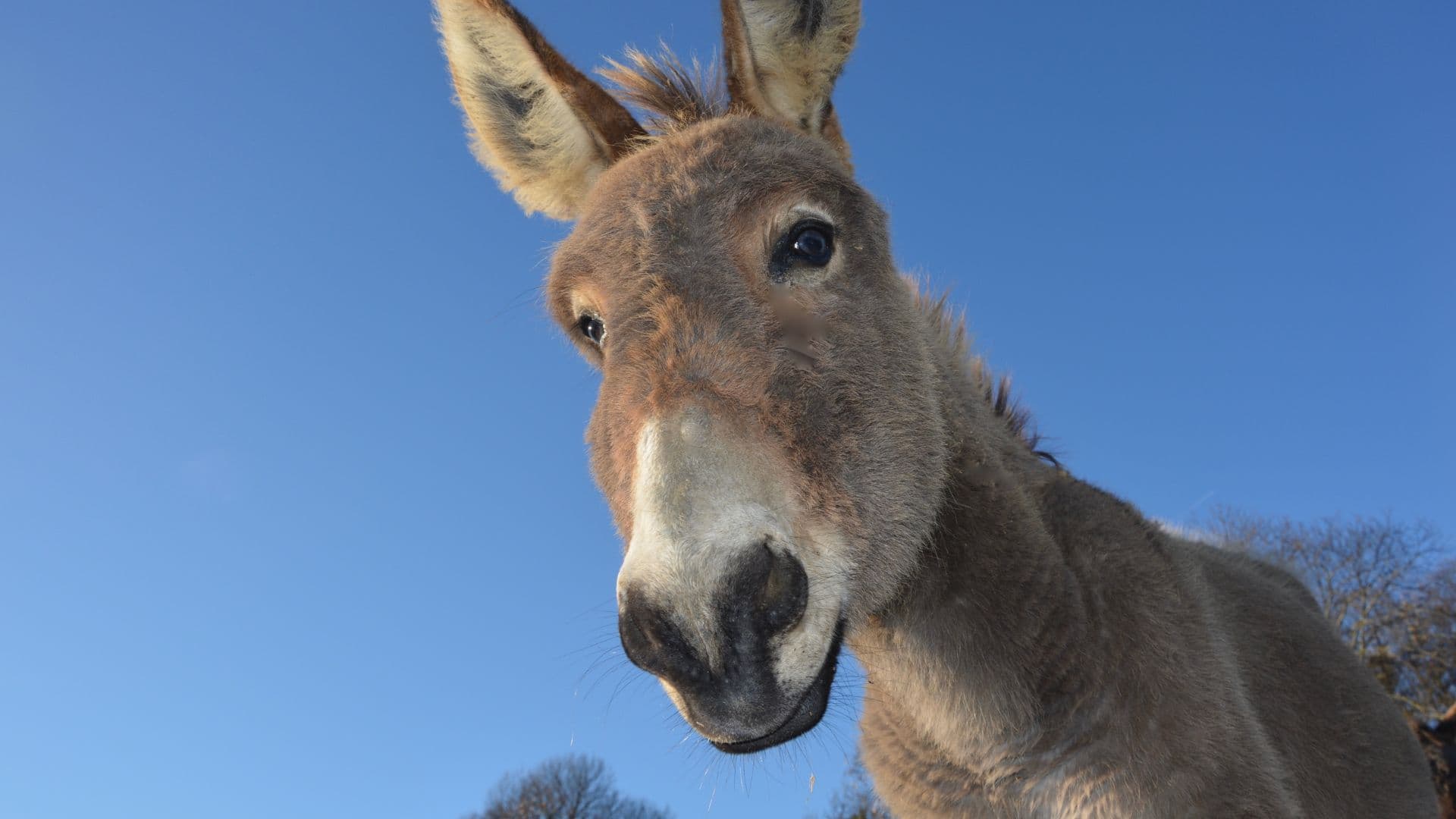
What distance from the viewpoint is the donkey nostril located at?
2055 mm

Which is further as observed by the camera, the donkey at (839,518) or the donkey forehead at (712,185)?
the donkey forehead at (712,185)

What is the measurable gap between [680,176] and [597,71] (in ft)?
5.07

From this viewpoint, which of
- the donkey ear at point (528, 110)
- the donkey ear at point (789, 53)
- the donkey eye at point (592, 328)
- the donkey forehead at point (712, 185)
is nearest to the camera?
the donkey forehead at point (712, 185)

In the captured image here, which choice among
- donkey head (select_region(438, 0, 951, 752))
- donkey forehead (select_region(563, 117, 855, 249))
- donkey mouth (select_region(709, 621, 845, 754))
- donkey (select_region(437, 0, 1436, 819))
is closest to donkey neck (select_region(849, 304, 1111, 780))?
donkey (select_region(437, 0, 1436, 819))

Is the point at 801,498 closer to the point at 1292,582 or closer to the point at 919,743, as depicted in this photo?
the point at 919,743

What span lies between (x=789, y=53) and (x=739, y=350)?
1.76 metres

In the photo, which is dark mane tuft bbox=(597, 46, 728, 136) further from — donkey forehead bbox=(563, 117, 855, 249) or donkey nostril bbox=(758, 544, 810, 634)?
donkey nostril bbox=(758, 544, 810, 634)

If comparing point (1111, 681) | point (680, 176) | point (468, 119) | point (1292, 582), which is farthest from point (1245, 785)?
point (468, 119)

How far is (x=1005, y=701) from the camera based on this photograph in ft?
9.55

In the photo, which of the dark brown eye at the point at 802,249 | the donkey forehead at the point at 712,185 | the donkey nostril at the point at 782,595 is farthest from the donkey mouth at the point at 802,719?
the donkey forehead at the point at 712,185

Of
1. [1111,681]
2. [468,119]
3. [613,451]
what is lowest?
[1111,681]

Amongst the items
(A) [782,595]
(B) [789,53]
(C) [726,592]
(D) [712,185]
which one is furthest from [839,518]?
(B) [789,53]

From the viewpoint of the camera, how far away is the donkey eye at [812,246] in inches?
116

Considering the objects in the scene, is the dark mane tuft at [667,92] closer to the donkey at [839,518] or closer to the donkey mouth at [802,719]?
the donkey at [839,518]
